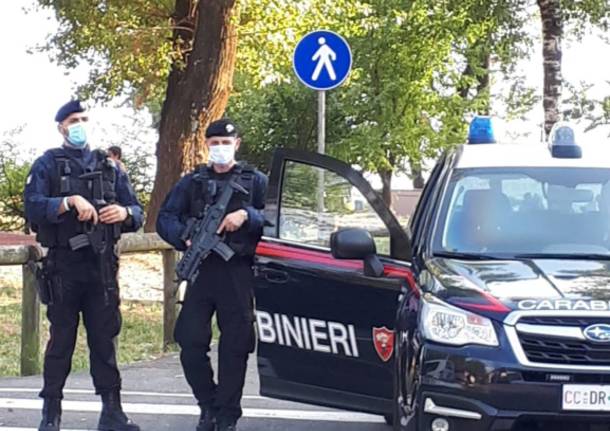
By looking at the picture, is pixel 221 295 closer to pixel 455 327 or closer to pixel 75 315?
pixel 75 315

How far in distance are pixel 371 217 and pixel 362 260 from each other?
1.38 ft

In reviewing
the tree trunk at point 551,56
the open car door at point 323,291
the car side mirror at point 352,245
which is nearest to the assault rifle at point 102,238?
the open car door at point 323,291

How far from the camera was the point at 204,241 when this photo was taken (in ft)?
18.4

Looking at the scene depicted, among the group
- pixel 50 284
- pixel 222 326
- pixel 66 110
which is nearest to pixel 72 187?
→ pixel 66 110

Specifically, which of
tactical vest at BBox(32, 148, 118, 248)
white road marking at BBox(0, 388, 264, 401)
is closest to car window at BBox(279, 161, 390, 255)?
tactical vest at BBox(32, 148, 118, 248)

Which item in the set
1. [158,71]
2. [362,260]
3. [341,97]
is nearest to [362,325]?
[362,260]

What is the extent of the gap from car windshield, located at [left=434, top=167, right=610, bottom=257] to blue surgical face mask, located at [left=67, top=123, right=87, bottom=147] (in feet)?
6.78

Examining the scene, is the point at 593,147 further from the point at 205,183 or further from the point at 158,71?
the point at 158,71

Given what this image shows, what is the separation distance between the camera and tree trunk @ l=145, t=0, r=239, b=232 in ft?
43.7

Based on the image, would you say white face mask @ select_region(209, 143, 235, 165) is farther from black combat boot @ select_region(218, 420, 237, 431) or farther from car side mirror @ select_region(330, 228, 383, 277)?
black combat boot @ select_region(218, 420, 237, 431)

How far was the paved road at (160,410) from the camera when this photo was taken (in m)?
6.28

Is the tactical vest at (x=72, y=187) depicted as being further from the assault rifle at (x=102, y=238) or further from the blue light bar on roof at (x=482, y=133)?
the blue light bar on roof at (x=482, y=133)

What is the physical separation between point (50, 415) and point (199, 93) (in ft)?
26.6

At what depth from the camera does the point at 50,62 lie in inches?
658
